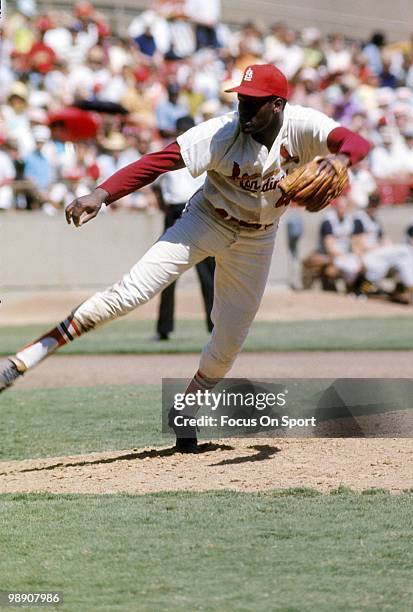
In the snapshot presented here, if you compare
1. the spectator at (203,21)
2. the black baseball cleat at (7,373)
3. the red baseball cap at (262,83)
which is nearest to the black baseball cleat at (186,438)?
the black baseball cleat at (7,373)

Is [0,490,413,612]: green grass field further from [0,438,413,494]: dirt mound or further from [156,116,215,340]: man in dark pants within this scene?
Answer: [156,116,215,340]: man in dark pants

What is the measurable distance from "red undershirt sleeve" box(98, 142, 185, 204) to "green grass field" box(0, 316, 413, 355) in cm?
612

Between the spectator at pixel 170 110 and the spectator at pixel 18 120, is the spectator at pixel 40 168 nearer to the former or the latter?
the spectator at pixel 18 120

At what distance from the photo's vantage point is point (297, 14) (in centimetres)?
2483

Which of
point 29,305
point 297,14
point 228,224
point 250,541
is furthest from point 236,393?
point 297,14

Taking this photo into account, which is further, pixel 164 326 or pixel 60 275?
pixel 60 275

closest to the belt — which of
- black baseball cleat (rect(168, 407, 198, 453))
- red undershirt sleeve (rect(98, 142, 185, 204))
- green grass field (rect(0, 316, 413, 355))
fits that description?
red undershirt sleeve (rect(98, 142, 185, 204))

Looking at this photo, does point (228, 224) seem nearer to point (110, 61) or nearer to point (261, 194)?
point (261, 194)

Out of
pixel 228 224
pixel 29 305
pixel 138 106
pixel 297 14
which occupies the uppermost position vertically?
pixel 297 14

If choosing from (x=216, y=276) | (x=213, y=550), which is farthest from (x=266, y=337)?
(x=213, y=550)

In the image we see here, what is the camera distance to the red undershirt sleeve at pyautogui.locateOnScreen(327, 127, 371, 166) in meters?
5.63

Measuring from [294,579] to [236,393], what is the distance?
360cm

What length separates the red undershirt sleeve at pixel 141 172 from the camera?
5.66 meters

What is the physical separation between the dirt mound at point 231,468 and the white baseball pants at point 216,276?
1.91ft
